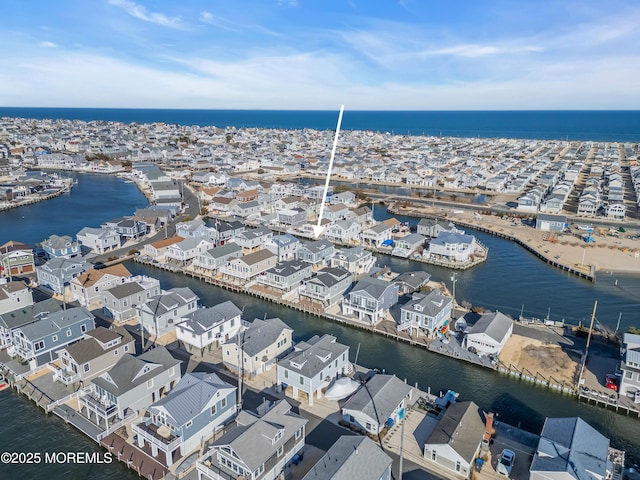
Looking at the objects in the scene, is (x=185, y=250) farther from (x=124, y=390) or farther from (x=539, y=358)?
(x=539, y=358)

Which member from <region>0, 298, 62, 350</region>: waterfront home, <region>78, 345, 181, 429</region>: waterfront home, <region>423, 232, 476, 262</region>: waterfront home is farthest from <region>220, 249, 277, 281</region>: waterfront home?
<region>423, 232, 476, 262</region>: waterfront home

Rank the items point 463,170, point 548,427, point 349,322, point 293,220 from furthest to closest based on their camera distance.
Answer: point 463,170
point 293,220
point 349,322
point 548,427

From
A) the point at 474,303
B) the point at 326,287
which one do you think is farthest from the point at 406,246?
the point at 326,287

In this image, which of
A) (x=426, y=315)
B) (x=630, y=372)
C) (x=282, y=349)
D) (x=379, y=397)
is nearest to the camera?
(x=379, y=397)

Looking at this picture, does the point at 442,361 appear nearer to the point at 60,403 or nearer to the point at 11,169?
the point at 60,403

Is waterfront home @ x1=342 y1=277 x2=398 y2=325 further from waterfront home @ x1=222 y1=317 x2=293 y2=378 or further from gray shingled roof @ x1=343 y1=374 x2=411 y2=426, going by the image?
gray shingled roof @ x1=343 y1=374 x2=411 y2=426

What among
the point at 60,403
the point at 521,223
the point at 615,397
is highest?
the point at 521,223

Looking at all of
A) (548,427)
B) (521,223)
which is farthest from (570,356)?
(521,223)
